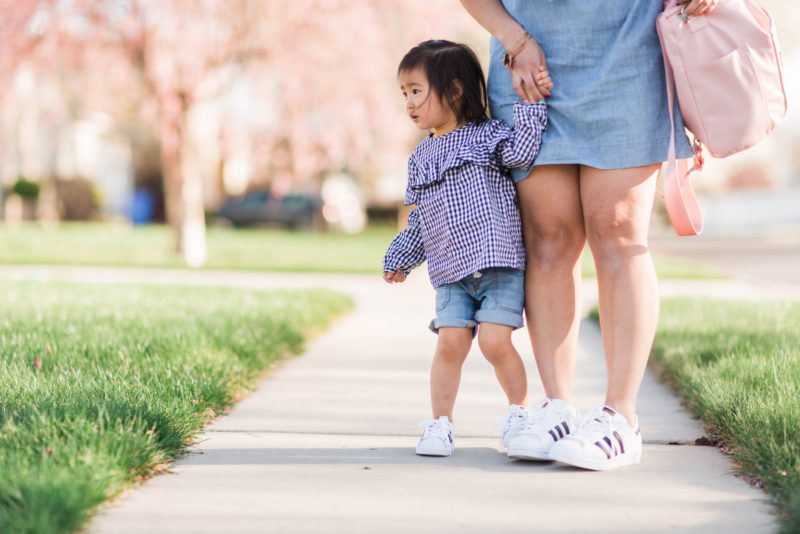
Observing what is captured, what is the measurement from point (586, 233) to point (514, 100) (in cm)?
45

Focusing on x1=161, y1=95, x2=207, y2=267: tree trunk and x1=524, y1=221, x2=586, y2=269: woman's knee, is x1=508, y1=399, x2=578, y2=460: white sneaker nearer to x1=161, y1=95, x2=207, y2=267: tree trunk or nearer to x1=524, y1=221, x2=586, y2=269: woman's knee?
x1=524, y1=221, x2=586, y2=269: woman's knee

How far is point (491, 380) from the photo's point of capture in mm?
4230

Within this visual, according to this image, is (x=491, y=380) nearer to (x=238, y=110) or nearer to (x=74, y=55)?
(x=74, y=55)

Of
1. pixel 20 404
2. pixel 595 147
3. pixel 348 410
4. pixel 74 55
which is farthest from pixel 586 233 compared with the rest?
pixel 74 55

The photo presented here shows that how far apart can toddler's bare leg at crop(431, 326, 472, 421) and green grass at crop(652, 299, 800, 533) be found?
0.83 metres

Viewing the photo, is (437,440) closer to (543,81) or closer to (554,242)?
(554,242)

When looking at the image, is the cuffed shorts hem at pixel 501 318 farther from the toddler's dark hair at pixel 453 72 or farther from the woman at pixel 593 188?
the toddler's dark hair at pixel 453 72

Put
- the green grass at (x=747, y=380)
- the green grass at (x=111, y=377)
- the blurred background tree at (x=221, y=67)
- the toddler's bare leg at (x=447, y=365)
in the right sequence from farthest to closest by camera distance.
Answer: the blurred background tree at (x=221, y=67) → the toddler's bare leg at (x=447, y=365) → the green grass at (x=747, y=380) → the green grass at (x=111, y=377)

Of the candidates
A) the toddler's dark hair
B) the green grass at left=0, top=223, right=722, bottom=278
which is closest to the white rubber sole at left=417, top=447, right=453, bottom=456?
the toddler's dark hair

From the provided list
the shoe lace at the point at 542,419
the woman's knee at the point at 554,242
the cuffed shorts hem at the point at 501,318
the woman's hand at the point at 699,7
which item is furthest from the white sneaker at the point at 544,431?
the woman's hand at the point at 699,7

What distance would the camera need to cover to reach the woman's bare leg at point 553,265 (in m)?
2.77

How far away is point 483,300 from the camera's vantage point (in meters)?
2.93

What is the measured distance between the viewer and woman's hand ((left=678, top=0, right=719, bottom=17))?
8.49ft

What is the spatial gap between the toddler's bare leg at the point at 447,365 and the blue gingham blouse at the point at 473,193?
0.55ft
